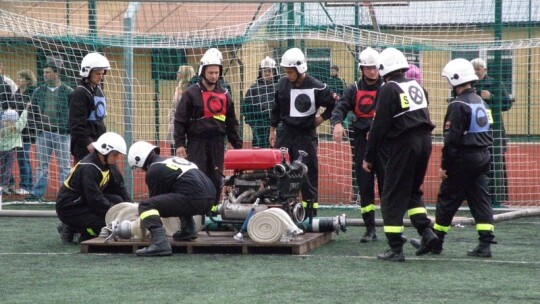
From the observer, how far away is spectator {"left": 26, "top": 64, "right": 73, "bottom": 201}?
15891 mm

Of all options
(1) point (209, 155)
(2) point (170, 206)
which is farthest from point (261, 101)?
(2) point (170, 206)

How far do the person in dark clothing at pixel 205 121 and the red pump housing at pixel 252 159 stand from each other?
0.97m

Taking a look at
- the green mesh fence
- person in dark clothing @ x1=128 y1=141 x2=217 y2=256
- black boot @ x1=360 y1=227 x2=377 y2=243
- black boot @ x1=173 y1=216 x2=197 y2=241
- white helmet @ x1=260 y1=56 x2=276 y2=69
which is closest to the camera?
person in dark clothing @ x1=128 y1=141 x2=217 y2=256

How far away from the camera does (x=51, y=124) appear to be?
16.0 meters

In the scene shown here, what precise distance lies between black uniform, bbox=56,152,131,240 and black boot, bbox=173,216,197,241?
Answer: 91 centimetres

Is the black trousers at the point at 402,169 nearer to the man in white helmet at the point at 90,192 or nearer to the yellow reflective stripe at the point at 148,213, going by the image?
the yellow reflective stripe at the point at 148,213

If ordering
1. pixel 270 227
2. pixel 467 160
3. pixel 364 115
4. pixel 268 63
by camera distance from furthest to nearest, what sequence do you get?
pixel 268 63 → pixel 364 115 → pixel 270 227 → pixel 467 160

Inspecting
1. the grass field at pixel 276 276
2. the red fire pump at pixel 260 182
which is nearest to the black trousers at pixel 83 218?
the grass field at pixel 276 276

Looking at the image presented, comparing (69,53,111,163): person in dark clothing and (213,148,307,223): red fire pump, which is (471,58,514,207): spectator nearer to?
(213,148,307,223): red fire pump

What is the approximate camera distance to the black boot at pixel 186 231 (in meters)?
11.0

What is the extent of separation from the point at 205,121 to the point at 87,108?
1268mm

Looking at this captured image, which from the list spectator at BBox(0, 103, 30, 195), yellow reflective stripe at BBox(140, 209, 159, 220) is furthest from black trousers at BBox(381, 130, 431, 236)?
spectator at BBox(0, 103, 30, 195)

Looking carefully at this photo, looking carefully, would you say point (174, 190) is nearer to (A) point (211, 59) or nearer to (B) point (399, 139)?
(A) point (211, 59)

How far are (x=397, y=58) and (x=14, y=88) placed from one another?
765 cm
